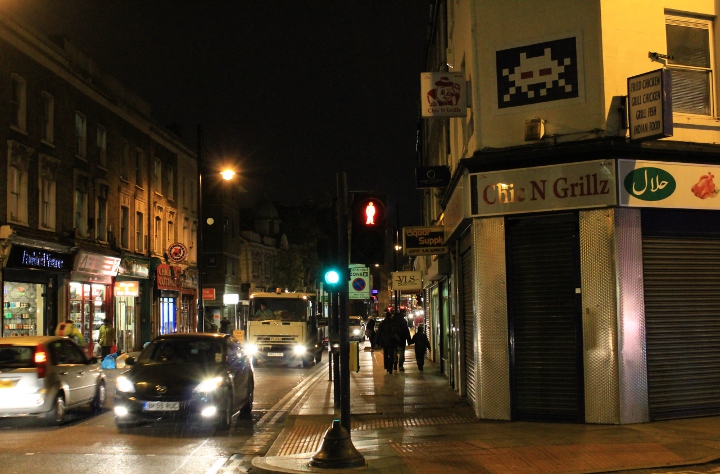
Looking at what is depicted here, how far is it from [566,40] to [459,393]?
7751 millimetres

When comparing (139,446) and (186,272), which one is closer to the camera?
(139,446)

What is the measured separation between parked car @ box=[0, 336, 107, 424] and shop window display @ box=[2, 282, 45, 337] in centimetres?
1207

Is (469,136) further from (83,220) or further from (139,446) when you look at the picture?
(83,220)

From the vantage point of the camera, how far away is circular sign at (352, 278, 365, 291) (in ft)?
73.2

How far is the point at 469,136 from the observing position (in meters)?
14.2

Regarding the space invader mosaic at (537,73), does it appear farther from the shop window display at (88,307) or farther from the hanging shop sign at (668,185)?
the shop window display at (88,307)

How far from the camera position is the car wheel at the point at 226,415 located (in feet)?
42.9

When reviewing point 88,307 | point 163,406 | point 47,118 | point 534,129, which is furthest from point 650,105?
point 88,307

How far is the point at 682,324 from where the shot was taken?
1257 centimetres

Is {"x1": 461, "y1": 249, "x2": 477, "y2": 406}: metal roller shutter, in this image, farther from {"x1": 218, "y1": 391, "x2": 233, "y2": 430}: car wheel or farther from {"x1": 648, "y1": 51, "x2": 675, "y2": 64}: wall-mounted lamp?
{"x1": 648, "y1": 51, "x2": 675, "y2": 64}: wall-mounted lamp

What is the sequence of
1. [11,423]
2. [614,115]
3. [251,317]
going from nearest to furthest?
[614,115] < [11,423] < [251,317]

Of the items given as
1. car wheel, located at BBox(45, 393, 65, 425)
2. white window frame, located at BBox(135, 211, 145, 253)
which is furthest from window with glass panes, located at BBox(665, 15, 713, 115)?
white window frame, located at BBox(135, 211, 145, 253)

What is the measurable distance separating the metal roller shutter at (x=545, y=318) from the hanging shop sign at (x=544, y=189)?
1.16ft

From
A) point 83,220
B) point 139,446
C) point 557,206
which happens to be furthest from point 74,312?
point 557,206
